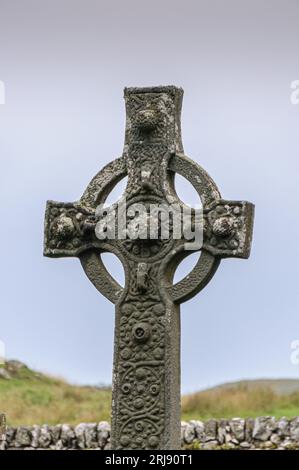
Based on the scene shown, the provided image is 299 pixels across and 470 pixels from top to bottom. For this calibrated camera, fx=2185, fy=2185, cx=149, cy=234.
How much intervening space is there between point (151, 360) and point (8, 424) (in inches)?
436

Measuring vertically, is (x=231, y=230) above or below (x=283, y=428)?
above

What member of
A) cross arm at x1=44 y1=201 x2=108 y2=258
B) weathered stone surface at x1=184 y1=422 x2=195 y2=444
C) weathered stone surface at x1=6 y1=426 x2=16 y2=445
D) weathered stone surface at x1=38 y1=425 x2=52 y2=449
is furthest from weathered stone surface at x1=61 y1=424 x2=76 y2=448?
cross arm at x1=44 y1=201 x2=108 y2=258

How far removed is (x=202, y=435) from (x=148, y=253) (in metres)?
9.10

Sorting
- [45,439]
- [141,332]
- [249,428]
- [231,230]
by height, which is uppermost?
[231,230]

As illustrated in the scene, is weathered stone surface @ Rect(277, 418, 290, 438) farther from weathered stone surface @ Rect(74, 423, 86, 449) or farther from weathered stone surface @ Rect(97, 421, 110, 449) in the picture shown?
weathered stone surface @ Rect(74, 423, 86, 449)

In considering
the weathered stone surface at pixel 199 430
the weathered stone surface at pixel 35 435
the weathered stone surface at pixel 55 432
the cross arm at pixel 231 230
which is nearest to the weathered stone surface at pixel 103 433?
the weathered stone surface at pixel 55 432

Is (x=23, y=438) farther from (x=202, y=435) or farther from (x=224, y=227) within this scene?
(x=224, y=227)

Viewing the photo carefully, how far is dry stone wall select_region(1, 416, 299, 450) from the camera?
29.8 meters

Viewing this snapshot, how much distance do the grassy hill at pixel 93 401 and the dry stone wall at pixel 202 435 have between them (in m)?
1.17

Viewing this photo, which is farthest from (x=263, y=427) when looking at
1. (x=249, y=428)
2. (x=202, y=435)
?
(x=202, y=435)

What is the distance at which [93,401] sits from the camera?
1355 inches

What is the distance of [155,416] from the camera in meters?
20.8
